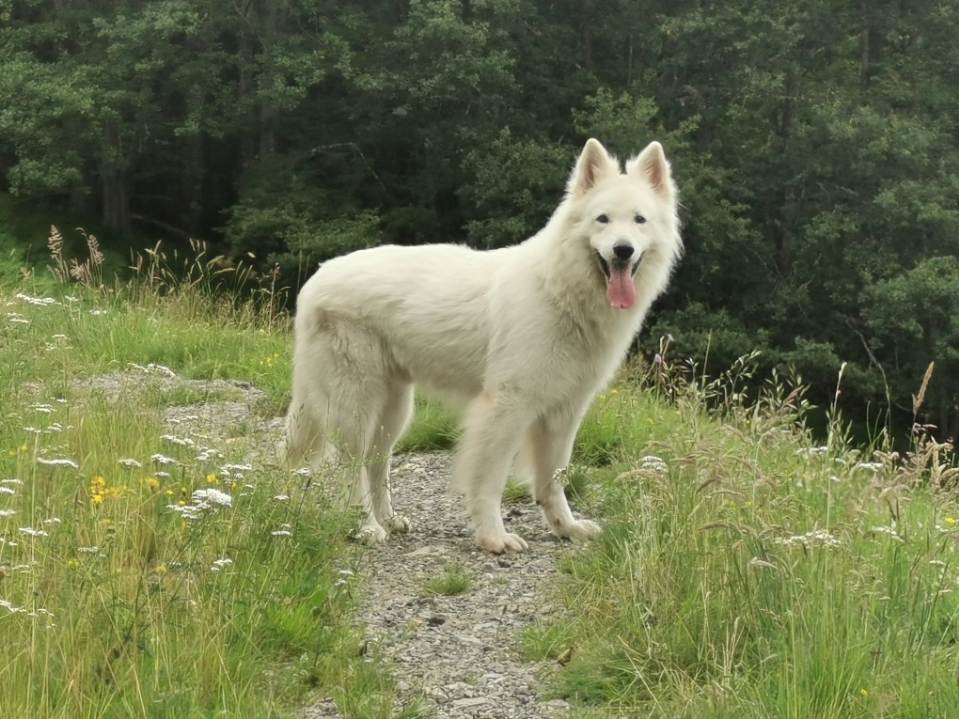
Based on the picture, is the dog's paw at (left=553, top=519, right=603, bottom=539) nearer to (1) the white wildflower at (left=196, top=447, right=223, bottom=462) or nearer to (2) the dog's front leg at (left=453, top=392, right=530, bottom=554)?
(2) the dog's front leg at (left=453, top=392, right=530, bottom=554)

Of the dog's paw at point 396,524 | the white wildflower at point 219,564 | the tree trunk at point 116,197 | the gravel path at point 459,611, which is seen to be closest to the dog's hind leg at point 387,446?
the dog's paw at point 396,524

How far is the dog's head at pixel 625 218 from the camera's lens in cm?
488

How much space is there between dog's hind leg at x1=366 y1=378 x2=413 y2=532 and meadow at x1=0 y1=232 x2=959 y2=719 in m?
0.71

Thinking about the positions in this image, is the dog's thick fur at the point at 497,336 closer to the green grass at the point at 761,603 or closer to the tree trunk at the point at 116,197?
the green grass at the point at 761,603

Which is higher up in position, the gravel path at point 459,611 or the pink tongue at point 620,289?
the pink tongue at point 620,289

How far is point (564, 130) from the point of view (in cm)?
2355

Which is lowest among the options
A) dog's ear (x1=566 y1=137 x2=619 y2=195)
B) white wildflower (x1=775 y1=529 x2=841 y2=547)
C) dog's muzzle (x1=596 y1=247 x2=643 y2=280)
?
white wildflower (x1=775 y1=529 x2=841 y2=547)

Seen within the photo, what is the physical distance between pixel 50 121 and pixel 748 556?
67.9 ft

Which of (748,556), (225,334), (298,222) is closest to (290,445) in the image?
(748,556)

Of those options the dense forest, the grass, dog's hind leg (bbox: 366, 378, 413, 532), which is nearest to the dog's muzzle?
dog's hind leg (bbox: 366, 378, 413, 532)

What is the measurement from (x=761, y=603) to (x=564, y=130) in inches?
834

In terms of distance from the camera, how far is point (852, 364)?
2048cm

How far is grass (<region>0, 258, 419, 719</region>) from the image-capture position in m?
2.79

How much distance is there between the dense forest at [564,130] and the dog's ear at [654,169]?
14503 millimetres
